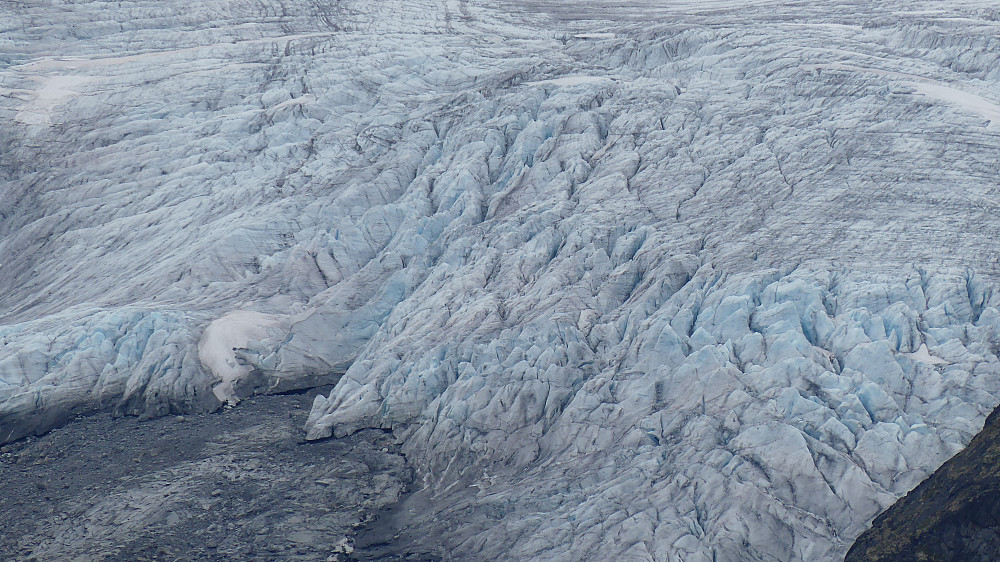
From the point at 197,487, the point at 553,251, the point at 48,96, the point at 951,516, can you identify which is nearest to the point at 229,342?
the point at 197,487

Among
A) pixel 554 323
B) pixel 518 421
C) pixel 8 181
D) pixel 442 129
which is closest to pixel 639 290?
pixel 554 323

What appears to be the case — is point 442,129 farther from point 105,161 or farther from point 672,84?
point 105,161

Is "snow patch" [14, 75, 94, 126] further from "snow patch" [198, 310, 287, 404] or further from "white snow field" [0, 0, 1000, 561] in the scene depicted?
"snow patch" [198, 310, 287, 404]

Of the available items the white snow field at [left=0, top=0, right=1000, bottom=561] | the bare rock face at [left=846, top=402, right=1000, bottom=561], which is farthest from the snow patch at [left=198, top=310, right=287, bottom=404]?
the bare rock face at [left=846, top=402, right=1000, bottom=561]

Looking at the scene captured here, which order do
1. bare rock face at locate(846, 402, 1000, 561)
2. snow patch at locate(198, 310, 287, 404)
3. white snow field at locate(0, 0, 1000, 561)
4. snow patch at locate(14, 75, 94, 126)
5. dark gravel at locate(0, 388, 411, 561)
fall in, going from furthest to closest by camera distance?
snow patch at locate(14, 75, 94, 126)
snow patch at locate(198, 310, 287, 404)
dark gravel at locate(0, 388, 411, 561)
white snow field at locate(0, 0, 1000, 561)
bare rock face at locate(846, 402, 1000, 561)

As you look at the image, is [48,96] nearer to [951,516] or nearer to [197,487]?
[197,487]

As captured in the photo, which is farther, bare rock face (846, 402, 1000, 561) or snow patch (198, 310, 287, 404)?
snow patch (198, 310, 287, 404)

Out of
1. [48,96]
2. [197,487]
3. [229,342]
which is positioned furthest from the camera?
[48,96]

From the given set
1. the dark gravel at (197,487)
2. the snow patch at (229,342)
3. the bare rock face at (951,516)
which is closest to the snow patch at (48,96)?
the snow patch at (229,342)

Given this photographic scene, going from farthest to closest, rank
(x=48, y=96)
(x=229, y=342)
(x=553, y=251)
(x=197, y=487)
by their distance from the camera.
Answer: (x=48, y=96) < (x=229, y=342) < (x=553, y=251) < (x=197, y=487)
